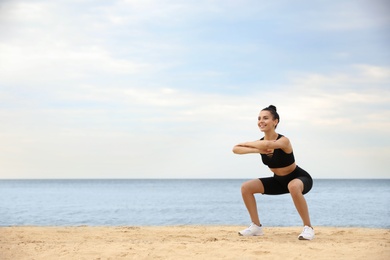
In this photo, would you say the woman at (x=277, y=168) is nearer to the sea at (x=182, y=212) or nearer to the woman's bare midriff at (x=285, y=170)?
the woman's bare midriff at (x=285, y=170)

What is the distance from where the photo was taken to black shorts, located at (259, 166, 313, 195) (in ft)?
19.6

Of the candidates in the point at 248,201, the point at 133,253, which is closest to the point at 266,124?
the point at 248,201

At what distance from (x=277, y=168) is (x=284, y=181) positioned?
191mm

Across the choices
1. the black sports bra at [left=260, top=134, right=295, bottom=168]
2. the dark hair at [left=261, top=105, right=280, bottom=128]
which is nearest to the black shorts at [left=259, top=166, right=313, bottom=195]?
the black sports bra at [left=260, top=134, right=295, bottom=168]

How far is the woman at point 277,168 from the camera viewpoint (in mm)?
5661

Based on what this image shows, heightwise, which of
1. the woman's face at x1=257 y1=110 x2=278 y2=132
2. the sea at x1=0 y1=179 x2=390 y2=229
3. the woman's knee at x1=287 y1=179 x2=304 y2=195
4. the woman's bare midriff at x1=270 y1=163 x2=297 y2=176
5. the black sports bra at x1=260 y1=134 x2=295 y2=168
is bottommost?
the sea at x1=0 y1=179 x2=390 y2=229

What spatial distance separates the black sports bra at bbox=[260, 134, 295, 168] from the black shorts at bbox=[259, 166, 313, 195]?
0.59ft

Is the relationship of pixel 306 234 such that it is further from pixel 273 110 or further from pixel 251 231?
pixel 273 110

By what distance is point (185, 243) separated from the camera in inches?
213

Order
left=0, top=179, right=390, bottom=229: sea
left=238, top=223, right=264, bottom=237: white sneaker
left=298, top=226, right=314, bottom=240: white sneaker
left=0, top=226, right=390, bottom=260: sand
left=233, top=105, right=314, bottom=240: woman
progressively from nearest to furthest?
left=0, top=226, right=390, bottom=260: sand
left=233, top=105, right=314, bottom=240: woman
left=298, top=226, right=314, bottom=240: white sneaker
left=238, top=223, right=264, bottom=237: white sneaker
left=0, top=179, right=390, bottom=229: sea

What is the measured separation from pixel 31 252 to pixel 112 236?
5.43ft

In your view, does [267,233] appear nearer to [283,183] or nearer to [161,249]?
[283,183]

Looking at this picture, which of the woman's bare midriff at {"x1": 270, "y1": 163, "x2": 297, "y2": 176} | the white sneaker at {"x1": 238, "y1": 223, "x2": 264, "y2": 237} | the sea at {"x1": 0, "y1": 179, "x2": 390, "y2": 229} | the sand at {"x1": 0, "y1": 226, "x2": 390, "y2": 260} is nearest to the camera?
the sand at {"x1": 0, "y1": 226, "x2": 390, "y2": 260}

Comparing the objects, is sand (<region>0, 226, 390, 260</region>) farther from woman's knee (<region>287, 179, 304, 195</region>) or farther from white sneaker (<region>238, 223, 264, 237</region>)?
woman's knee (<region>287, 179, 304, 195</region>)
